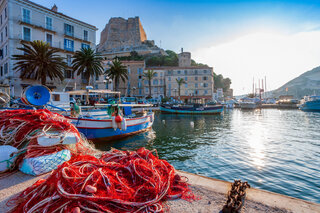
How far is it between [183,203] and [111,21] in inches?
4801

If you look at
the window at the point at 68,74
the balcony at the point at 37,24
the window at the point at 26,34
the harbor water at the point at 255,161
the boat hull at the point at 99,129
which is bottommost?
the harbor water at the point at 255,161

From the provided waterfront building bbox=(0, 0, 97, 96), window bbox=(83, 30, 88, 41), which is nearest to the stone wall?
window bbox=(83, 30, 88, 41)

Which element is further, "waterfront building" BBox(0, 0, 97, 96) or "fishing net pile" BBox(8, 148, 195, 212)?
"waterfront building" BBox(0, 0, 97, 96)

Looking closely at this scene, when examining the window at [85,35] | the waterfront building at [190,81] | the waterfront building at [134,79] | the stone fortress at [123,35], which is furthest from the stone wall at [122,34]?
the window at [85,35]

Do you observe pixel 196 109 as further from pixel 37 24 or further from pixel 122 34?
pixel 122 34

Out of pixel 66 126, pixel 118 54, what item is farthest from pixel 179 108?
pixel 118 54

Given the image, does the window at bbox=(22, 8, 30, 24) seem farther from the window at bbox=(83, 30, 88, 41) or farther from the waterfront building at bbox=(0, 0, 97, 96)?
the window at bbox=(83, 30, 88, 41)

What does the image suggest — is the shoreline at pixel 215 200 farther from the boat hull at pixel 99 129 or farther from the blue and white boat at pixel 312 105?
the blue and white boat at pixel 312 105

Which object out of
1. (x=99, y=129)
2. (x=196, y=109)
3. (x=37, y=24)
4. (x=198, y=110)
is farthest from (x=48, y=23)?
(x=198, y=110)

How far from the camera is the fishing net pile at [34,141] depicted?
4152mm

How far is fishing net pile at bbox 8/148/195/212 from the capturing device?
2.65 metres

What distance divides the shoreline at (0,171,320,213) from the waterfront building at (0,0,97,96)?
922 inches

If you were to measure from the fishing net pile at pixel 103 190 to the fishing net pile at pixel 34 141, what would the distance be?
1.12 metres

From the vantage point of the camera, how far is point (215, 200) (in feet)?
10.5
